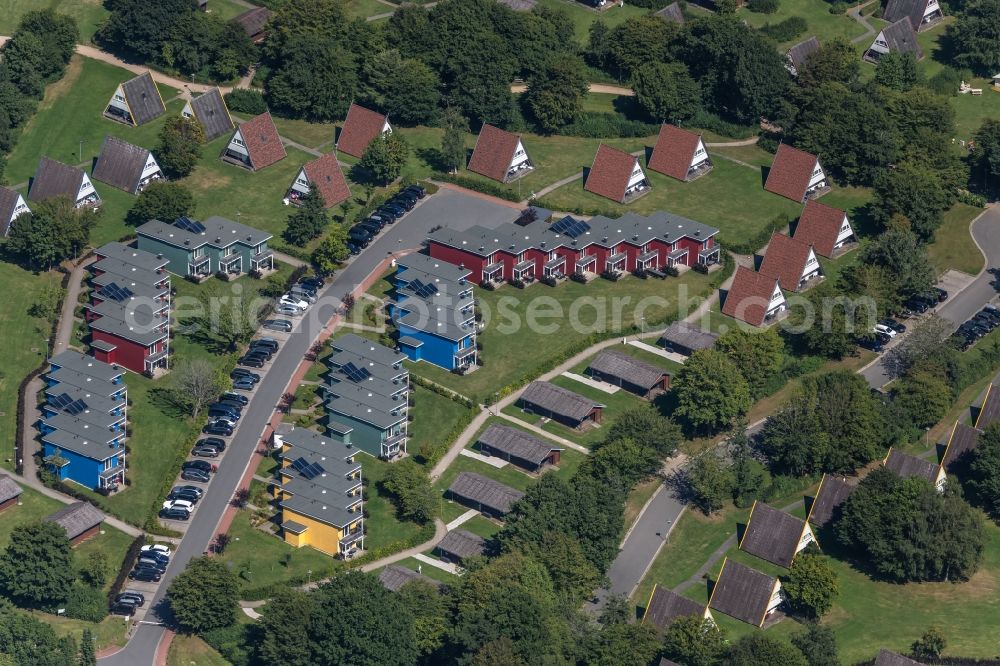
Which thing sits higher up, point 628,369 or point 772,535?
point 628,369

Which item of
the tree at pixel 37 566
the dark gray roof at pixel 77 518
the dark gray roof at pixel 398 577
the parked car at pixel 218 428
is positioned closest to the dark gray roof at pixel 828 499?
the dark gray roof at pixel 398 577

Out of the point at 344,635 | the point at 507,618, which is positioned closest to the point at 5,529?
the point at 344,635

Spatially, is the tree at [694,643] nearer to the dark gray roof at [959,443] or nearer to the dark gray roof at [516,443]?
the dark gray roof at [516,443]

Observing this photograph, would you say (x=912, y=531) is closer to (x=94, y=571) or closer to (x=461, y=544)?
(x=461, y=544)

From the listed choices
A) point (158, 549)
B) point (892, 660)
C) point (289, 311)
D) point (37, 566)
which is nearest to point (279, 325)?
point (289, 311)

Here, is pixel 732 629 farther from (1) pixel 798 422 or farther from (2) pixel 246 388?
(2) pixel 246 388

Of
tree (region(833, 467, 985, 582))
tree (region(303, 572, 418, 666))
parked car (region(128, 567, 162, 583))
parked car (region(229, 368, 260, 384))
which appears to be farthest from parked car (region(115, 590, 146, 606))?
tree (region(833, 467, 985, 582))
